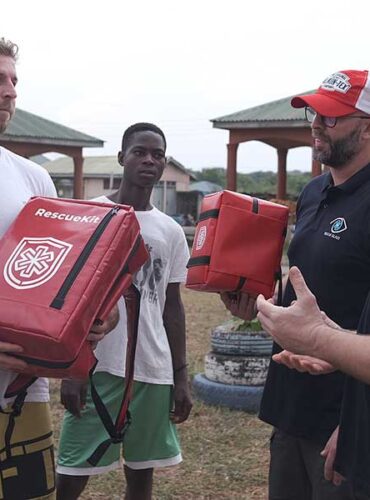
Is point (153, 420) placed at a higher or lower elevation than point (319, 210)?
lower

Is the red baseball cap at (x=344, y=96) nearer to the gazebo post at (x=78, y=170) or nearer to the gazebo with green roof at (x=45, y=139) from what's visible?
the gazebo with green roof at (x=45, y=139)

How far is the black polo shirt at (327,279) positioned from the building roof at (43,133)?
19142mm

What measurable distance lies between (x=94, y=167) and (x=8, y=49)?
143 ft

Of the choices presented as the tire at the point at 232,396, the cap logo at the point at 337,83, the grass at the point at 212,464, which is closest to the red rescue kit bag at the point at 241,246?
the cap logo at the point at 337,83

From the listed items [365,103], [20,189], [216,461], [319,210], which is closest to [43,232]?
[20,189]

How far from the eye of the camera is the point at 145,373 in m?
3.55

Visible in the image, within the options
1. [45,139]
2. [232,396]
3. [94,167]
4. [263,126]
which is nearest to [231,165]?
[263,126]

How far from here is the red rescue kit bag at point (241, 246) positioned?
3037mm

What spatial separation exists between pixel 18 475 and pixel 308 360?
3.83ft

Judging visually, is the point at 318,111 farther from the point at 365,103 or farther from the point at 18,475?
the point at 18,475

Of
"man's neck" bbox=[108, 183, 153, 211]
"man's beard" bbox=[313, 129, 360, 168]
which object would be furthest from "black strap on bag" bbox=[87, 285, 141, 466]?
"man's beard" bbox=[313, 129, 360, 168]

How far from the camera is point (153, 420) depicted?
3568 millimetres

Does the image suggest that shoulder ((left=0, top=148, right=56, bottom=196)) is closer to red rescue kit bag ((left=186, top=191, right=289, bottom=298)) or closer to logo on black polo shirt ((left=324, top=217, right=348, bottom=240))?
red rescue kit bag ((left=186, top=191, right=289, bottom=298))

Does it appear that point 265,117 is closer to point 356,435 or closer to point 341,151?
point 341,151
